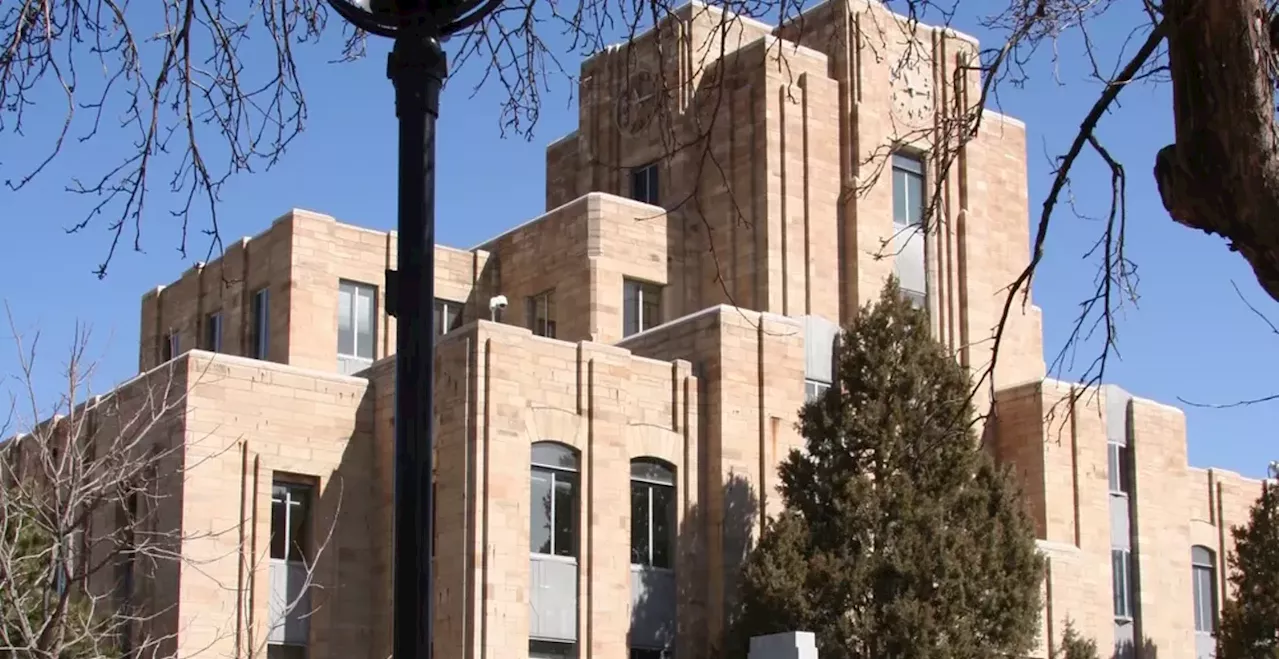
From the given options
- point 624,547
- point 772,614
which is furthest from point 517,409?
point 772,614

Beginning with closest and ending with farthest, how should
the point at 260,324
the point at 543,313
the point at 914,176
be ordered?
the point at 543,313 < the point at 260,324 < the point at 914,176

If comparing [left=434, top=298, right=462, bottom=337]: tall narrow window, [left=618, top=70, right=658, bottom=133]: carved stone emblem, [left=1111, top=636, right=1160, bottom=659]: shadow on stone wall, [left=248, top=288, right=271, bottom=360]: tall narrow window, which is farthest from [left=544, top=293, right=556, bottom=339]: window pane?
[left=1111, top=636, right=1160, bottom=659]: shadow on stone wall

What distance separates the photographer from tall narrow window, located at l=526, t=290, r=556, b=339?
4034 cm

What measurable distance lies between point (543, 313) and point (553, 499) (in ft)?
31.5

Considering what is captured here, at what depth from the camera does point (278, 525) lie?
3183 centimetres

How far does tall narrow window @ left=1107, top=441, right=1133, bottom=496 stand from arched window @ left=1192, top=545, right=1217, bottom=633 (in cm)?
374

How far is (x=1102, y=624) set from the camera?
3778cm

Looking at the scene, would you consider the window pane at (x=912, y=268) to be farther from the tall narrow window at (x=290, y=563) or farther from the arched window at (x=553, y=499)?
the tall narrow window at (x=290, y=563)

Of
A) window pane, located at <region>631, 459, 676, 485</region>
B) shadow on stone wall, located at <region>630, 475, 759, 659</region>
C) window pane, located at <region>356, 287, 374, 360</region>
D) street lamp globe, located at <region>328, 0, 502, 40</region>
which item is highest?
window pane, located at <region>356, 287, 374, 360</region>

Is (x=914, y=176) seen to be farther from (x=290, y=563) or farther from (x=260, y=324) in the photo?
(x=290, y=563)

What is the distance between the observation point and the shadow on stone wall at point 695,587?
32.4 m

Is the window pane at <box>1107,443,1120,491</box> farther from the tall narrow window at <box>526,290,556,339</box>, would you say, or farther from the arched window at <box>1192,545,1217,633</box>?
the tall narrow window at <box>526,290,556,339</box>

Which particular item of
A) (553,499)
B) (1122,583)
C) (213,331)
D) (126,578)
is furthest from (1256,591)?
(213,331)

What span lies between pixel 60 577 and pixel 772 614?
12.5 metres
